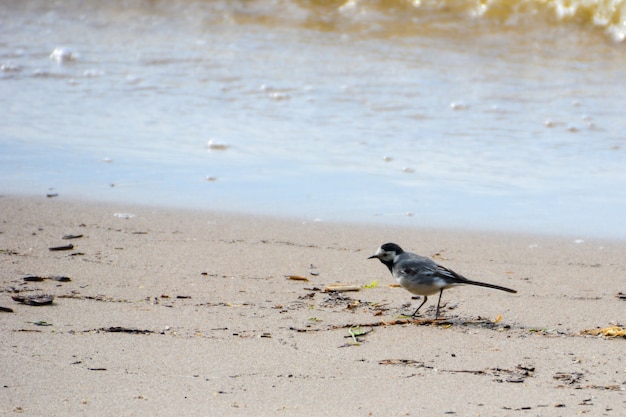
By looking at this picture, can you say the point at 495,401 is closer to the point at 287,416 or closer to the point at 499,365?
the point at 499,365

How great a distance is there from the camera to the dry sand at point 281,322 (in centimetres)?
357

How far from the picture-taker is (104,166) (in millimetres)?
7703

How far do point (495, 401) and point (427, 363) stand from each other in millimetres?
546

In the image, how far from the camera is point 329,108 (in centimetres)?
985

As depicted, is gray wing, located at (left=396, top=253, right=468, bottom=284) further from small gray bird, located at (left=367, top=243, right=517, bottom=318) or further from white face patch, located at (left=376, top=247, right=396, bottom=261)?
white face patch, located at (left=376, top=247, right=396, bottom=261)

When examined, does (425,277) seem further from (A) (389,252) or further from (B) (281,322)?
(B) (281,322)

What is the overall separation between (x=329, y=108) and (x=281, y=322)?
557 cm

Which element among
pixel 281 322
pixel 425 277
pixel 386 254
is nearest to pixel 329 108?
pixel 386 254

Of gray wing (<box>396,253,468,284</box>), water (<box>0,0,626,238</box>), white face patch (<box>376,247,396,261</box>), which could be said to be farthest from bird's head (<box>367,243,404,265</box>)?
water (<box>0,0,626,238</box>)

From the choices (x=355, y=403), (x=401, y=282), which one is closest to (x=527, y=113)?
(x=401, y=282)

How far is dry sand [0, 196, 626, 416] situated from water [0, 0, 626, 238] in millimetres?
560

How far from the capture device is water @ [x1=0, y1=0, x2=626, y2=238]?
23.1 feet

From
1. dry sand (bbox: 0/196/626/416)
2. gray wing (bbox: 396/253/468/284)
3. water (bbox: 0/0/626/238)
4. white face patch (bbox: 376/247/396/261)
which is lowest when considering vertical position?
dry sand (bbox: 0/196/626/416)

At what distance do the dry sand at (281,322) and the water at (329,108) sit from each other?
0.56 metres
